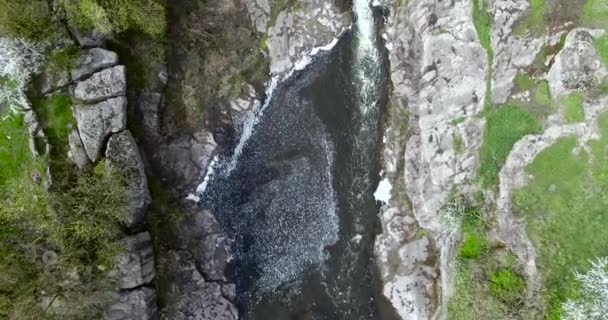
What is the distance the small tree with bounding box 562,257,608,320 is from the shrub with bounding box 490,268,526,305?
1.35m

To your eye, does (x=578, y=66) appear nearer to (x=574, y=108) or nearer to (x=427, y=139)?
(x=574, y=108)

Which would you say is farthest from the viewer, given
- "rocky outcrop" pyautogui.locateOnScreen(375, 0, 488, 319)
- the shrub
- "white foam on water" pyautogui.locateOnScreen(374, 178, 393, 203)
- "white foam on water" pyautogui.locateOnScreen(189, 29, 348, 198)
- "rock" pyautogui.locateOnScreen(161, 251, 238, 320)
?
"white foam on water" pyautogui.locateOnScreen(189, 29, 348, 198)

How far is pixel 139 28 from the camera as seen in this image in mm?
17609

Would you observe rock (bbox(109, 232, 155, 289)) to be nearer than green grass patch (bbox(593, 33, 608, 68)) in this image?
No

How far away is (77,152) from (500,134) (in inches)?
577

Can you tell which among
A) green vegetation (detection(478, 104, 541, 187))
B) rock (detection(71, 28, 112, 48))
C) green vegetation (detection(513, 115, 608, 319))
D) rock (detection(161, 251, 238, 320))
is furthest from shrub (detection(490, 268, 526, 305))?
rock (detection(71, 28, 112, 48))

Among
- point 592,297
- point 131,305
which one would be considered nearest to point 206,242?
point 131,305

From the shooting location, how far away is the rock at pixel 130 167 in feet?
57.3

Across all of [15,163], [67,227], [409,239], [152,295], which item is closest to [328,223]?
[409,239]

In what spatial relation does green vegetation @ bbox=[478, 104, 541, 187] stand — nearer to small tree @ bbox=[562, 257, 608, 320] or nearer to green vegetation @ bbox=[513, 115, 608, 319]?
green vegetation @ bbox=[513, 115, 608, 319]

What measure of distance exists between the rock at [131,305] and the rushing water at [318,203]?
11.0ft

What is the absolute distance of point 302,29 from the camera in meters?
19.3

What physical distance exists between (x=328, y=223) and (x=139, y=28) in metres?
10.1

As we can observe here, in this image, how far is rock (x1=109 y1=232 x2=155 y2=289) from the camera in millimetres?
17456
